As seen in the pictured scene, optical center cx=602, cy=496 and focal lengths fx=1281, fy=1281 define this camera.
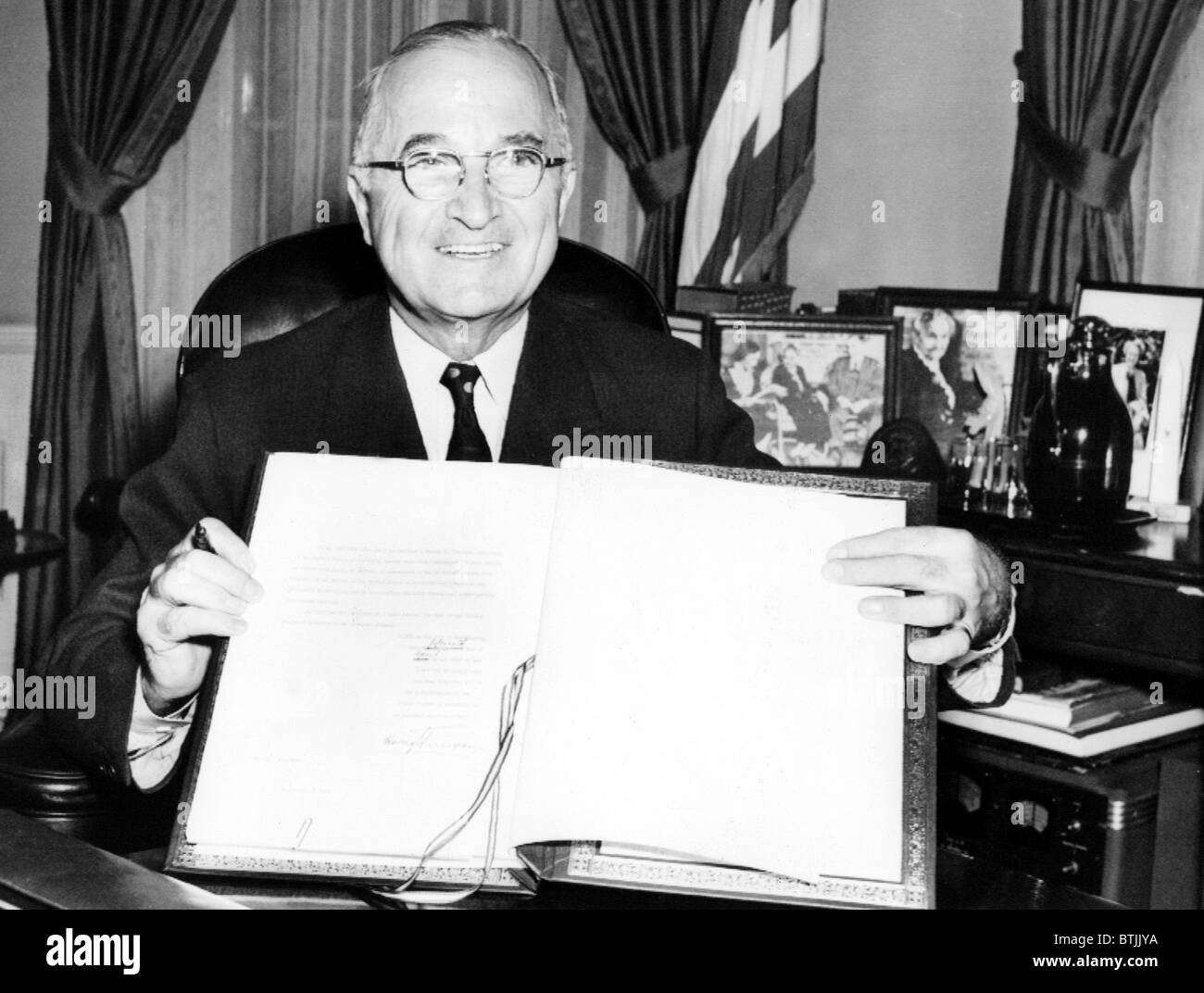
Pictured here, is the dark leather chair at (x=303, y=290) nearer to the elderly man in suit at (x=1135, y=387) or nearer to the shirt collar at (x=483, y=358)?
the shirt collar at (x=483, y=358)

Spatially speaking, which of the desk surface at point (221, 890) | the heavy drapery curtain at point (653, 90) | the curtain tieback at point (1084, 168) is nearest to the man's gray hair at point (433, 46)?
the desk surface at point (221, 890)

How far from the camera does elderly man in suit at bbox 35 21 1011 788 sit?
1.21m

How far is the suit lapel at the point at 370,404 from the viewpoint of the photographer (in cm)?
149

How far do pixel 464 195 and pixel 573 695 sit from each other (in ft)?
2.36

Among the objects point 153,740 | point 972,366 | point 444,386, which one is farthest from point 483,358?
point 972,366

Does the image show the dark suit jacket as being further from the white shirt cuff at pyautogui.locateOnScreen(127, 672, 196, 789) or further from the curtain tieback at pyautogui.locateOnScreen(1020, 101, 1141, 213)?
the curtain tieback at pyautogui.locateOnScreen(1020, 101, 1141, 213)

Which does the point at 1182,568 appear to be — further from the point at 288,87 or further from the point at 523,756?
the point at 288,87

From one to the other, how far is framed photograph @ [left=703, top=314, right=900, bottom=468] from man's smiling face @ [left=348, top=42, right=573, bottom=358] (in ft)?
2.71

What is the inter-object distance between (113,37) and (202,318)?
1.96 m

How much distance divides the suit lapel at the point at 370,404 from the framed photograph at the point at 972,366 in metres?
1.15

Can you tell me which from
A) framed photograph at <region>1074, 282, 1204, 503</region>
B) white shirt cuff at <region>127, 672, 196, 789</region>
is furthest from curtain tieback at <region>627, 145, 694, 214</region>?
white shirt cuff at <region>127, 672, 196, 789</region>

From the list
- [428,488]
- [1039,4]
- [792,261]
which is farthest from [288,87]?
[428,488]

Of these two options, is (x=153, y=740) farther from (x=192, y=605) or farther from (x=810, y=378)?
(x=810, y=378)

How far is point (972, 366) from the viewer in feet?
7.73
